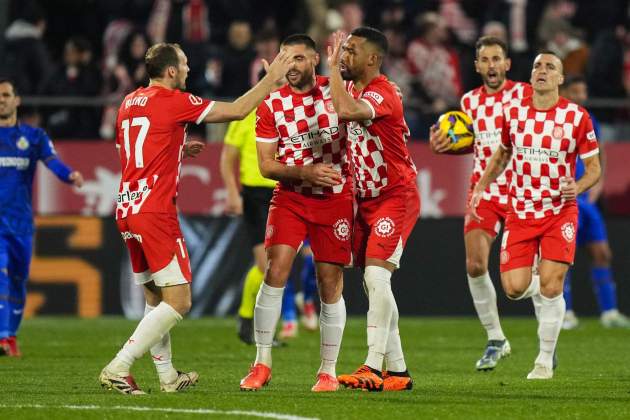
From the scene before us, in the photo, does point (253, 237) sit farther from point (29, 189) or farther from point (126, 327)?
point (126, 327)

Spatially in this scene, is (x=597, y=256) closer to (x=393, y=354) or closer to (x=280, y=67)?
(x=393, y=354)

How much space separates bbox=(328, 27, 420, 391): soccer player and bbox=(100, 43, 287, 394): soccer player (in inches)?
27.3

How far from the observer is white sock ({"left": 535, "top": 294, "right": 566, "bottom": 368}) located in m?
10.2

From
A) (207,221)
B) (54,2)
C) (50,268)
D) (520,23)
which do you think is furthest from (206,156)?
(520,23)

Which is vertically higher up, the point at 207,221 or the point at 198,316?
the point at 207,221

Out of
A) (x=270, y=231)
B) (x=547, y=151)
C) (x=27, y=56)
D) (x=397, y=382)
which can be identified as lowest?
(x=397, y=382)

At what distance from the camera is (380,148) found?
927 centimetres

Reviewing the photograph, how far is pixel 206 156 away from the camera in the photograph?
17.4 meters

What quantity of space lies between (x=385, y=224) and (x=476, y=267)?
7.63 feet

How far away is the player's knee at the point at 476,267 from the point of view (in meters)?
11.3

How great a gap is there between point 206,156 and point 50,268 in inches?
89.4

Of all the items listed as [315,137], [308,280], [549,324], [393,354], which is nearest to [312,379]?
[393,354]

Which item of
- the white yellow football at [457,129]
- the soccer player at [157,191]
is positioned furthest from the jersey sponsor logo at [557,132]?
the soccer player at [157,191]

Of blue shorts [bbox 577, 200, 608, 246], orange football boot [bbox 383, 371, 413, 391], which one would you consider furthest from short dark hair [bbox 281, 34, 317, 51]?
blue shorts [bbox 577, 200, 608, 246]
